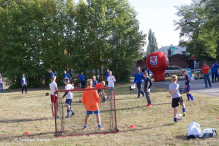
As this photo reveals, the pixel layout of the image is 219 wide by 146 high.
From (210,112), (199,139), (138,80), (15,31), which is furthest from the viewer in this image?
(15,31)

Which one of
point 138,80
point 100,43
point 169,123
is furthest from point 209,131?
point 100,43

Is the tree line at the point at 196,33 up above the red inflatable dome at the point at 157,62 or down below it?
above

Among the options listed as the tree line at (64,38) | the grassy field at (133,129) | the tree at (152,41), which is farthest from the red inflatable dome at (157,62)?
the tree at (152,41)

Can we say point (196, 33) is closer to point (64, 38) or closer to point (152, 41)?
point (64, 38)

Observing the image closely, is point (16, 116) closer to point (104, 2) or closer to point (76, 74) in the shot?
point (76, 74)

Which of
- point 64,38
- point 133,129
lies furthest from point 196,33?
point 133,129

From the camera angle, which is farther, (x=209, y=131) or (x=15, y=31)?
(x=15, y=31)

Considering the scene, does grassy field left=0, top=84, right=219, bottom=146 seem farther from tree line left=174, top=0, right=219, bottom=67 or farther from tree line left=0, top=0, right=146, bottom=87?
tree line left=174, top=0, right=219, bottom=67

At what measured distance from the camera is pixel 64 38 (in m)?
29.8

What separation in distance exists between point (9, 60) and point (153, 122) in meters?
25.4

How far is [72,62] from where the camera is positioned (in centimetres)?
3008

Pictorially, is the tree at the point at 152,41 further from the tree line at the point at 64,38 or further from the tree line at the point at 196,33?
the tree line at the point at 64,38

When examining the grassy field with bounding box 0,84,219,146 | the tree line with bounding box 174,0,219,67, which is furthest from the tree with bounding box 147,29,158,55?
the grassy field with bounding box 0,84,219,146

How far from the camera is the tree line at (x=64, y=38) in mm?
28312
